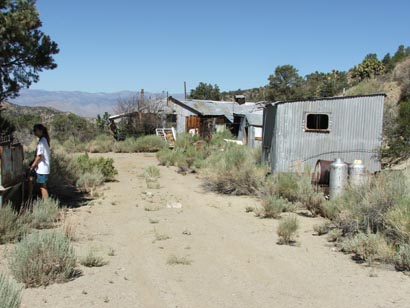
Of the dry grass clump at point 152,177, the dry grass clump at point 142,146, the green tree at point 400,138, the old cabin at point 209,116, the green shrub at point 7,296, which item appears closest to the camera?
the green shrub at point 7,296

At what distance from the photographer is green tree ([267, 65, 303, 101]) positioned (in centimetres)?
5244

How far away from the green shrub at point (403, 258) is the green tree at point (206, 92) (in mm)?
56179

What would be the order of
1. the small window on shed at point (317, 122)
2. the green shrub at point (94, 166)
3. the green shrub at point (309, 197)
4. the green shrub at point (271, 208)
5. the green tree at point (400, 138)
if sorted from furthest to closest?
the green shrub at point (94, 166) < the small window on shed at point (317, 122) < the green tree at point (400, 138) < the green shrub at point (309, 197) < the green shrub at point (271, 208)

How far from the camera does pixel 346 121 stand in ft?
43.8

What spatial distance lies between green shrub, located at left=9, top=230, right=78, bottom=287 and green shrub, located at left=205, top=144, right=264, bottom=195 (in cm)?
746

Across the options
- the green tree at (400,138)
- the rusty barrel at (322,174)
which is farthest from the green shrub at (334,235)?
the green tree at (400,138)

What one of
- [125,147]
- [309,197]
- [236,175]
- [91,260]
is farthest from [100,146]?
[91,260]

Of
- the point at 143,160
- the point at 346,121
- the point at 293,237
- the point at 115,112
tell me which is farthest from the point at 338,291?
the point at 115,112

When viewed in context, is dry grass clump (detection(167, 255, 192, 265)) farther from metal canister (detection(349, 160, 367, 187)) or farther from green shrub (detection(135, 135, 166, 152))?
green shrub (detection(135, 135, 166, 152))

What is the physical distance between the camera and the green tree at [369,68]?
4391cm

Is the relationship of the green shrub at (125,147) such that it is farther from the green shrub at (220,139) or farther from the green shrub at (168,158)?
the green shrub at (168,158)

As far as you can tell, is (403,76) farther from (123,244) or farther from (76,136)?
(123,244)

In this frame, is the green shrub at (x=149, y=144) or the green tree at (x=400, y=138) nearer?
the green tree at (x=400, y=138)

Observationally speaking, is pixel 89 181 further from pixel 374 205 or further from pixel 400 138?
pixel 400 138
